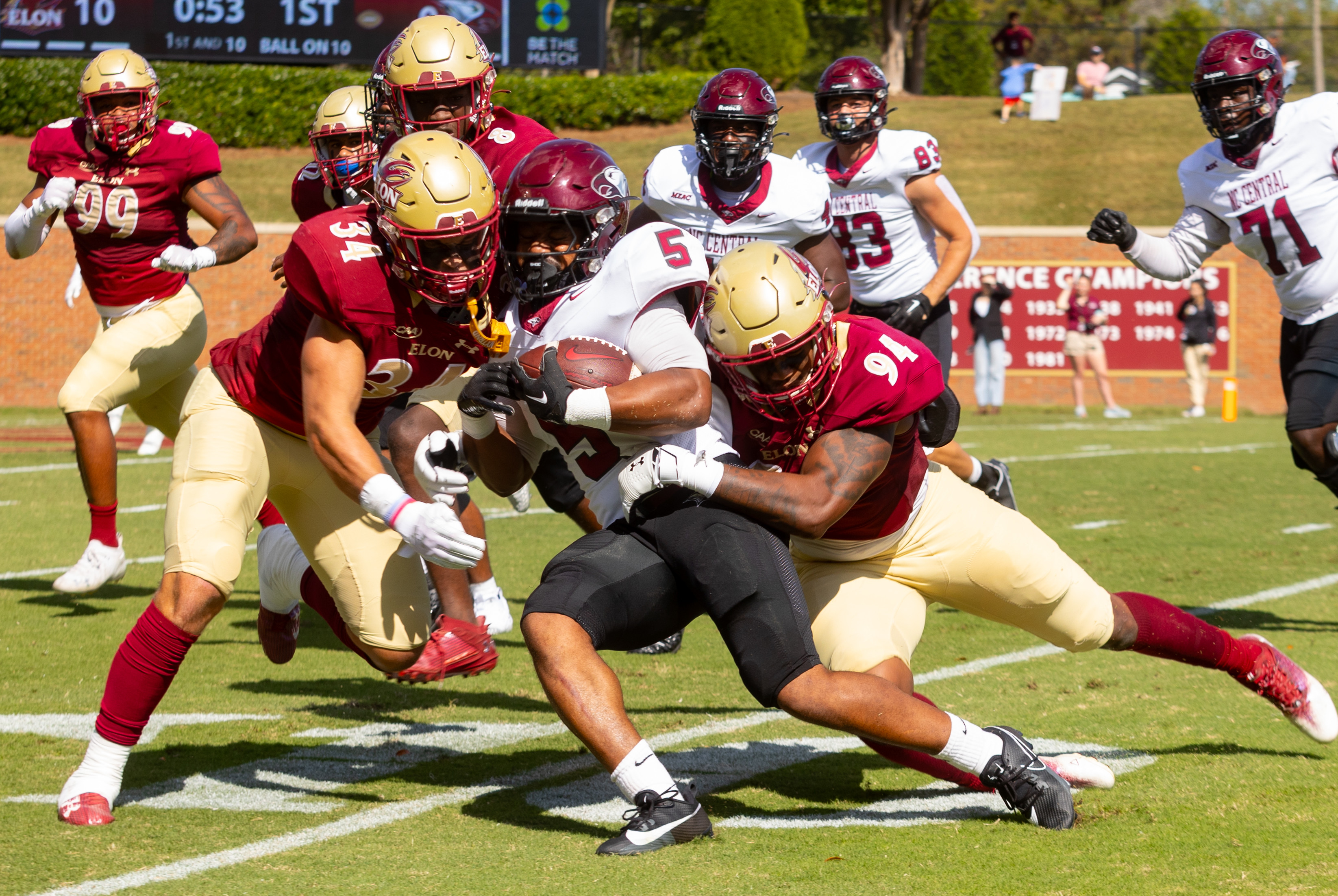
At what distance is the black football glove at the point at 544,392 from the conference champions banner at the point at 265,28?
20.0 meters

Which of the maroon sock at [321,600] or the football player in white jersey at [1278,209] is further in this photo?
the football player in white jersey at [1278,209]

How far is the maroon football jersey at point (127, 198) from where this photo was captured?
6.27 metres

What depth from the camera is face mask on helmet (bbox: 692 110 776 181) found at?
522cm

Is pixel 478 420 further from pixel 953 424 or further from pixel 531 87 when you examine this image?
pixel 531 87

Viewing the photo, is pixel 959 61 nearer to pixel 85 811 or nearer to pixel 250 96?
pixel 250 96

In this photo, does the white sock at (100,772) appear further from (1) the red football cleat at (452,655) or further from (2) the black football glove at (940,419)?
(2) the black football glove at (940,419)

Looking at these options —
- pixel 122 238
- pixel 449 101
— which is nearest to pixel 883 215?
pixel 449 101

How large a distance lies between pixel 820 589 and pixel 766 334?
2.69 ft

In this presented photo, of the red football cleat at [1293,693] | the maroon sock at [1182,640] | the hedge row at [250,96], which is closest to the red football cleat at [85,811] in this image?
the maroon sock at [1182,640]

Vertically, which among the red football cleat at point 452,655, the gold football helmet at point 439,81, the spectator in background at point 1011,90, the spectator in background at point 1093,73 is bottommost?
the red football cleat at point 452,655

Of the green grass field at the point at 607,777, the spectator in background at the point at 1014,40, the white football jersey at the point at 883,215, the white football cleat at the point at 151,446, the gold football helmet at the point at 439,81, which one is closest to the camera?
the green grass field at the point at 607,777

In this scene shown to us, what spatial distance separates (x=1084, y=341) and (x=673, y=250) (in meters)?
14.7

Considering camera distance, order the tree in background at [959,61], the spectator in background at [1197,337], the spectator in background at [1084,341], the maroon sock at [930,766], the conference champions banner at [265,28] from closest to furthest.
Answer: the maroon sock at [930,766]
the spectator in background at [1197,337]
the spectator in background at [1084,341]
the conference champions banner at [265,28]
the tree in background at [959,61]

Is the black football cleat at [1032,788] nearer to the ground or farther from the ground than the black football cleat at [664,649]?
farther from the ground
